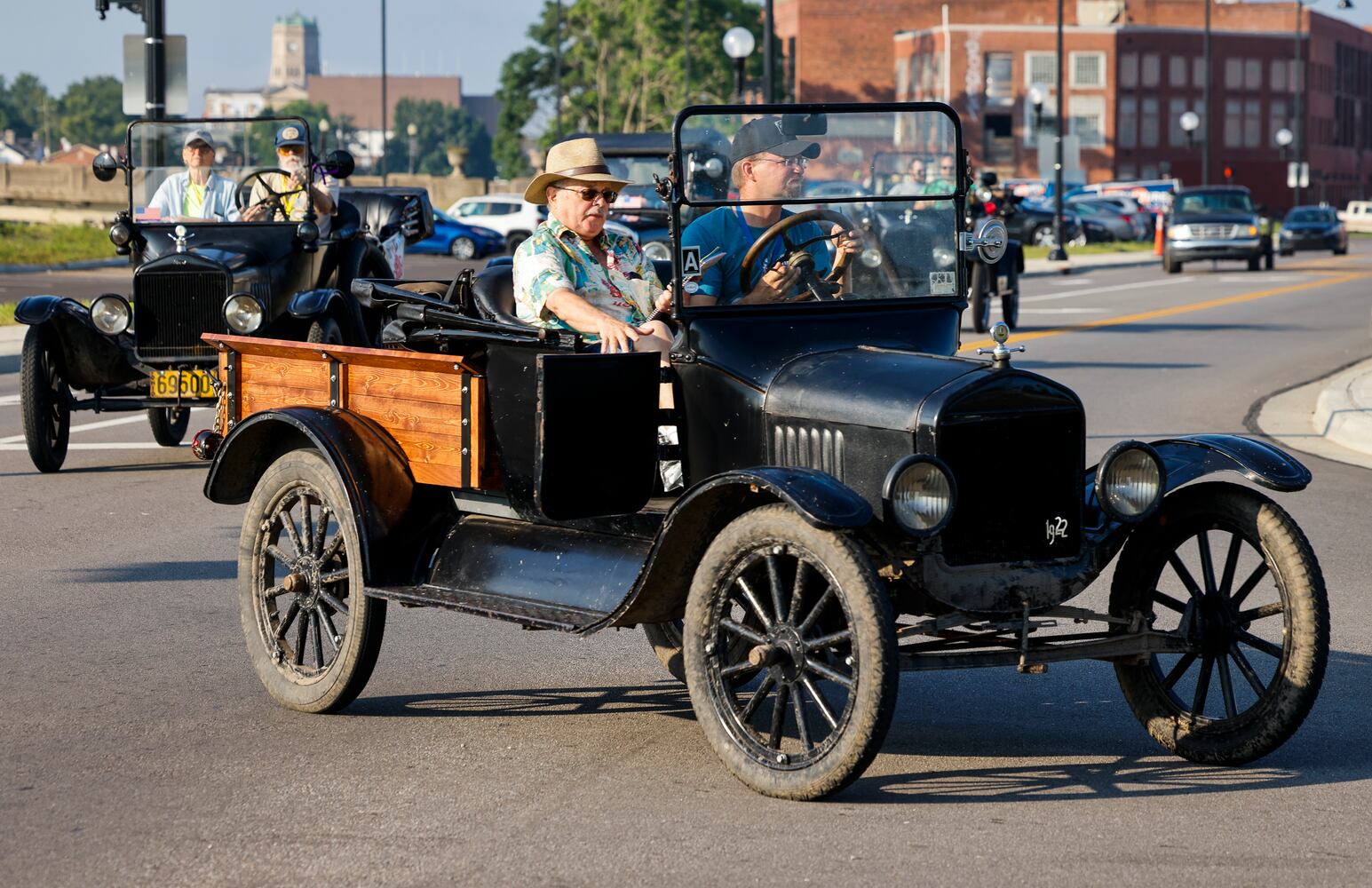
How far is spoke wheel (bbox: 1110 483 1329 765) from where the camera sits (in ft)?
17.5

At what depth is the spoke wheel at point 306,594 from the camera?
6.05 metres

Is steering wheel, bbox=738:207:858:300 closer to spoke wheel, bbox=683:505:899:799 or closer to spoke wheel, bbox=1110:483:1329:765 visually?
spoke wheel, bbox=683:505:899:799

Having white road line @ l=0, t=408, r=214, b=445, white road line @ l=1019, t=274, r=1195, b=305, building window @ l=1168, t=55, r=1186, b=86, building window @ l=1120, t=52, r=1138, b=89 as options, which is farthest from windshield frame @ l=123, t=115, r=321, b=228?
building window @ l=1168, t=55, r=1186, b=86

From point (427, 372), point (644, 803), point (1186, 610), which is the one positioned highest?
point (427, 372)

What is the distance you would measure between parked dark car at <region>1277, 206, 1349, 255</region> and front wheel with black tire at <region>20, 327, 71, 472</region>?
144 ft

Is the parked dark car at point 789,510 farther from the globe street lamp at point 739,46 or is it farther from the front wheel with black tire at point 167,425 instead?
the globe street lamp at point 739,46

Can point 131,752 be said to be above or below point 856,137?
below

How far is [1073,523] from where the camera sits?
→ 215 inches

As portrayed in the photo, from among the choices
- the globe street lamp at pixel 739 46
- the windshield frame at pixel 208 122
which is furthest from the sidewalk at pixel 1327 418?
the globe street lamp at pixel 739 46

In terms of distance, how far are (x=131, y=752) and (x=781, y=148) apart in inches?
105

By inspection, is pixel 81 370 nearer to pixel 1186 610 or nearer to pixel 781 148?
pixel 781 148

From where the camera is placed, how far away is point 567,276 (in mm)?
6156

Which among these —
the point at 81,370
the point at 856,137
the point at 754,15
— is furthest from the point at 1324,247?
the point at 856,137

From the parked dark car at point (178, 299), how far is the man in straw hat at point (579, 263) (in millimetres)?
4762
